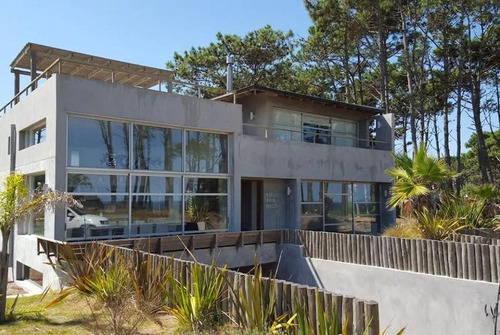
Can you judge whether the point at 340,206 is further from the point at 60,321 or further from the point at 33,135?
the point at 60,321

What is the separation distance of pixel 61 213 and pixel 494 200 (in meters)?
15.6

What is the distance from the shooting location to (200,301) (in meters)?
5.75

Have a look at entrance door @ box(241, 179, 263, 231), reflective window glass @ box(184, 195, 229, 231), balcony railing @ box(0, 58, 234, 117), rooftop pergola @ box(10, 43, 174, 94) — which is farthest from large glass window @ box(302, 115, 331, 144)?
rooftop pergola @ box(10, 43, 174, 94)

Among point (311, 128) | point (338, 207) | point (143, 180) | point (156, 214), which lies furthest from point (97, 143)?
point (338, 207)

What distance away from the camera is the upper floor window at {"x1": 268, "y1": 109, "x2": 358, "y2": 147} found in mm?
17031

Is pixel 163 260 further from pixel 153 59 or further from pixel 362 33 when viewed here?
pixel 362 33

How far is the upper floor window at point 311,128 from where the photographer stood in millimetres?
17031

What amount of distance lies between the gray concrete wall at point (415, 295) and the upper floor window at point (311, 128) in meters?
6.22

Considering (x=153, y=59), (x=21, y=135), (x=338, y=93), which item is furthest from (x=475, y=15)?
(x=21, y=135)

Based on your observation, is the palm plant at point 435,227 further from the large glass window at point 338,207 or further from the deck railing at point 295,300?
the deck railing at point 295,300

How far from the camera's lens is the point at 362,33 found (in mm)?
26703

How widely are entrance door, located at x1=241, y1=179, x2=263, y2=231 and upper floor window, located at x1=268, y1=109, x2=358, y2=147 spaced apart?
2.06 metres

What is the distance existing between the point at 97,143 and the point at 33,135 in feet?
11.0

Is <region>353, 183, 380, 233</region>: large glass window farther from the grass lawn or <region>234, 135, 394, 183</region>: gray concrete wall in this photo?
the grass lawn
